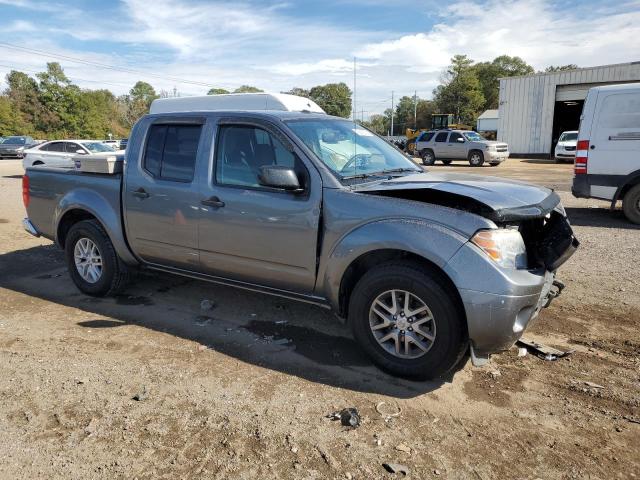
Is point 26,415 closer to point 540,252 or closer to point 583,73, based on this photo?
point 540,252

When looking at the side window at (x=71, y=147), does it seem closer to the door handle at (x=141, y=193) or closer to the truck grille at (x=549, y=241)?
the door handle at (x=141, y=193)

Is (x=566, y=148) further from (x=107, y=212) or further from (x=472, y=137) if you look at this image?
(x=107, y=212)

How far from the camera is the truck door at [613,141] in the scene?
848 centimetres

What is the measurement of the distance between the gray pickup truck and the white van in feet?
19.3

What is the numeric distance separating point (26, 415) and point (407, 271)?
103 inches

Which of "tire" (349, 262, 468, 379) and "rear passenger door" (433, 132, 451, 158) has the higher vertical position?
"rear passenger door" (433, 132, 451, 158)

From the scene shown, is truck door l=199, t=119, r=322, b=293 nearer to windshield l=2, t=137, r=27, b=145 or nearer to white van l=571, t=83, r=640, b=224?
white van l=571, t=83, r=640, b=224

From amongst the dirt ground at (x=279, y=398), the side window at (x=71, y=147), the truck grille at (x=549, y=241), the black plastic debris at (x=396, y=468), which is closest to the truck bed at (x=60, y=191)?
the dirt ground at (x=279, y=398)

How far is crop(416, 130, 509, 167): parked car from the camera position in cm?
2353

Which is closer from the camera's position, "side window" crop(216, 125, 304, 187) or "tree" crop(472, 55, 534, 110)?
"side window" crop(216, 125, 304, 187)

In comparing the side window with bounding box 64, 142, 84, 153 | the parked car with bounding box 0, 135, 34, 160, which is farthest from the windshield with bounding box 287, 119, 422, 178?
the parked car with bounding box 0, 135, 34, 160

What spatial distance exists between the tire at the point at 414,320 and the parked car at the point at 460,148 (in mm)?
21642

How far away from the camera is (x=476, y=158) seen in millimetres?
23859

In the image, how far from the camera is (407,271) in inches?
133
